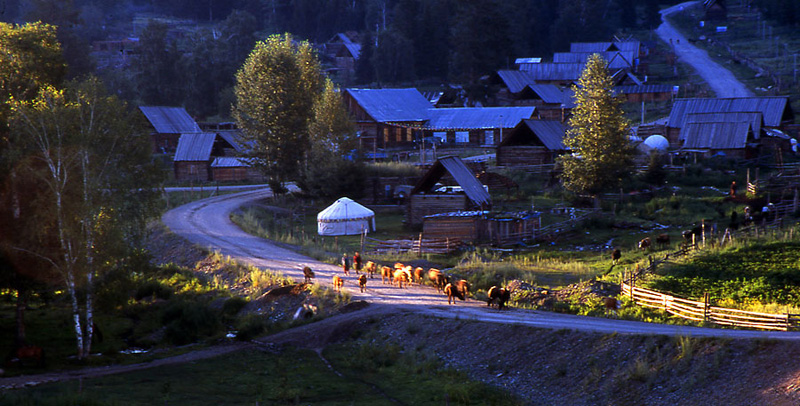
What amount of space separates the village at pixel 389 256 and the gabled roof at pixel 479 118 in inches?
13.2

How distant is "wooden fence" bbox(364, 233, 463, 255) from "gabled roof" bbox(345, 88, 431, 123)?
1563 inches

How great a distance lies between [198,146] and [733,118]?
50.3 meters

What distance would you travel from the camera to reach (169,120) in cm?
9169

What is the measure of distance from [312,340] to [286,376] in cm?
417

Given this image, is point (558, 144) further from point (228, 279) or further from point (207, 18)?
point (207, 18)

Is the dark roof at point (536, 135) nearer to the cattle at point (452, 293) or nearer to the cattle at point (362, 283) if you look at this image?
the cattle at point (362, 283)

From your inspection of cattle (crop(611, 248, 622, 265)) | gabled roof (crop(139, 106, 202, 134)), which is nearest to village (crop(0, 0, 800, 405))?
cattle (crop(611, 248, 622, 265))

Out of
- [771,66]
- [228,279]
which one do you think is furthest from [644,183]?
[771,66]

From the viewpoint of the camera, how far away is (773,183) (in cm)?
5800

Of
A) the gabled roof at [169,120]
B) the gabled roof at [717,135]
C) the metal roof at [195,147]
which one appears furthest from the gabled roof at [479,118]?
the gabled roof at [169,120]

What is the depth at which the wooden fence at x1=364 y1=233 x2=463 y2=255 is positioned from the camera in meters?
45.5

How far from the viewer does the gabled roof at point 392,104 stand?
86.5 metres

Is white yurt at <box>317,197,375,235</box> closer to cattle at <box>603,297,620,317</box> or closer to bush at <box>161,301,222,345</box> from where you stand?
bush at <box>161,301,222,345</box>

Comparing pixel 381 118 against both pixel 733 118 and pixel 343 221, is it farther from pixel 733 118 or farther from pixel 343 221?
pixel 733 118
